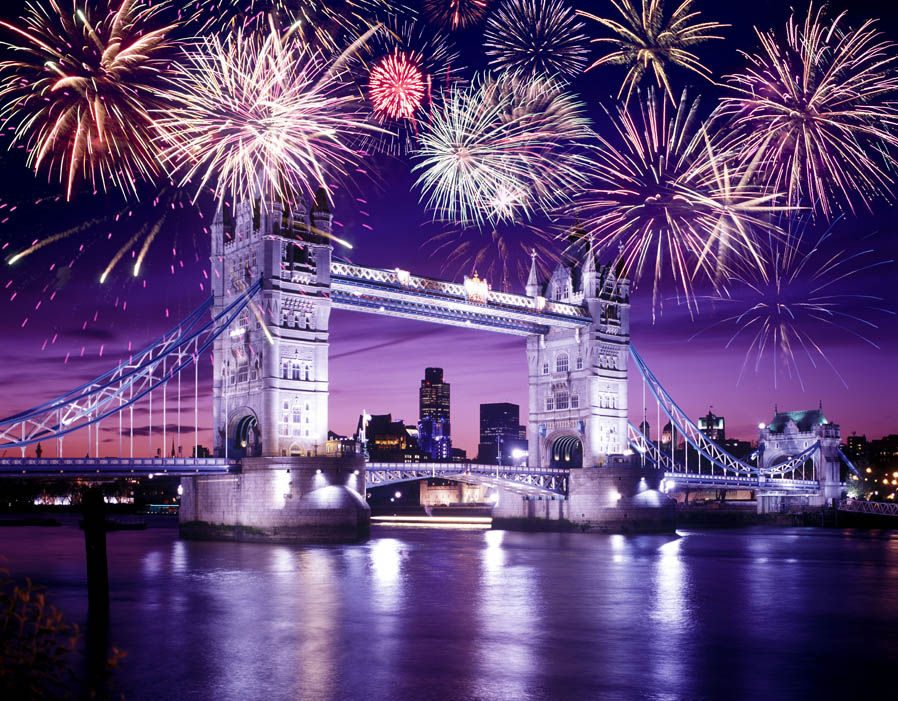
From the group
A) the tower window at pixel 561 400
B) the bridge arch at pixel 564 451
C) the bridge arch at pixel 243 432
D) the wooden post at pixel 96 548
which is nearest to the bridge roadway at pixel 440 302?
the tower window at pixel 561 400

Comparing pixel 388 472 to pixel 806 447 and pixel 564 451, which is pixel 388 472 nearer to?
pixel 564 451

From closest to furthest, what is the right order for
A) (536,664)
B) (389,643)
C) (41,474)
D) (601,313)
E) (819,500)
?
(536,664) → (389,643) → (41,474) → (601,313) → (819,500)

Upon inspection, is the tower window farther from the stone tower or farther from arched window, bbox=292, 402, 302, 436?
arched window, bbox=292, 402, 302, 436

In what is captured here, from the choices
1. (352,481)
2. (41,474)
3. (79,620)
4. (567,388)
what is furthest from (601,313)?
(79,620)

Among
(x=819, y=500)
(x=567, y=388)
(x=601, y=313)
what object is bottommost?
(x=819, y=500)

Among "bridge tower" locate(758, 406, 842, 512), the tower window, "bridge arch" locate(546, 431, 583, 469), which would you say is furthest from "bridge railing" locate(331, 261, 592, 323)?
"bridge tower" locate(758, 406, 842, 512)

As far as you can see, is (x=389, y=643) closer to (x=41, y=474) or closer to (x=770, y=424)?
(x=41, y=474)

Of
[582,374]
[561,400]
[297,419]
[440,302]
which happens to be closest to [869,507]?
[561,400]
